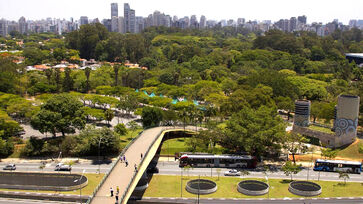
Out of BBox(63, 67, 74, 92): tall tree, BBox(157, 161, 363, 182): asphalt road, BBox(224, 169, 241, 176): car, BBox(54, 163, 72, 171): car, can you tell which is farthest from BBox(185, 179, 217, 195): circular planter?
BBox(63, 67, 74, 92): tall tree

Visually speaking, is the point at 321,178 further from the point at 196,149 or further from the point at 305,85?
the point at 305,85

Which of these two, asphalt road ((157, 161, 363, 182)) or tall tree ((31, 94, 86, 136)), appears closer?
asphalt road ((157, 161, 363, 182))

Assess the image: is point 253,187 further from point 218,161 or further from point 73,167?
point 73,167

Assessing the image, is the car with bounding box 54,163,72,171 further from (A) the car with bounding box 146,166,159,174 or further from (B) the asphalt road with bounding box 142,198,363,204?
(B) the asphalt road with bounding box 142,198,363,204

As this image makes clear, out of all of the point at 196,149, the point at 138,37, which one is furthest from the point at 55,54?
the point at 196,149

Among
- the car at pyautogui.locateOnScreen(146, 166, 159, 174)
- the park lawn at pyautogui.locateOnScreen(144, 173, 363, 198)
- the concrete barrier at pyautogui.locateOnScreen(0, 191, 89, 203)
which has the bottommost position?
the concrete barrier at pyautogui.locateOnScreen(0, 191, 89, 203)

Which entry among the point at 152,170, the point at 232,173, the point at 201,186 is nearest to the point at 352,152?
the point at 232,173

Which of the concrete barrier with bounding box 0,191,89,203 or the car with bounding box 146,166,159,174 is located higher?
the car with bounding box 146,166,159,174

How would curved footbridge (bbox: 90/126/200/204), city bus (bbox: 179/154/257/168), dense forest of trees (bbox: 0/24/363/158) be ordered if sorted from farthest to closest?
dense forest of trees (bbox: 0/24/363/158) → city bus (bbox: 179/154/257/168) → curved footbridge (bbox: 90/126/200/204)
